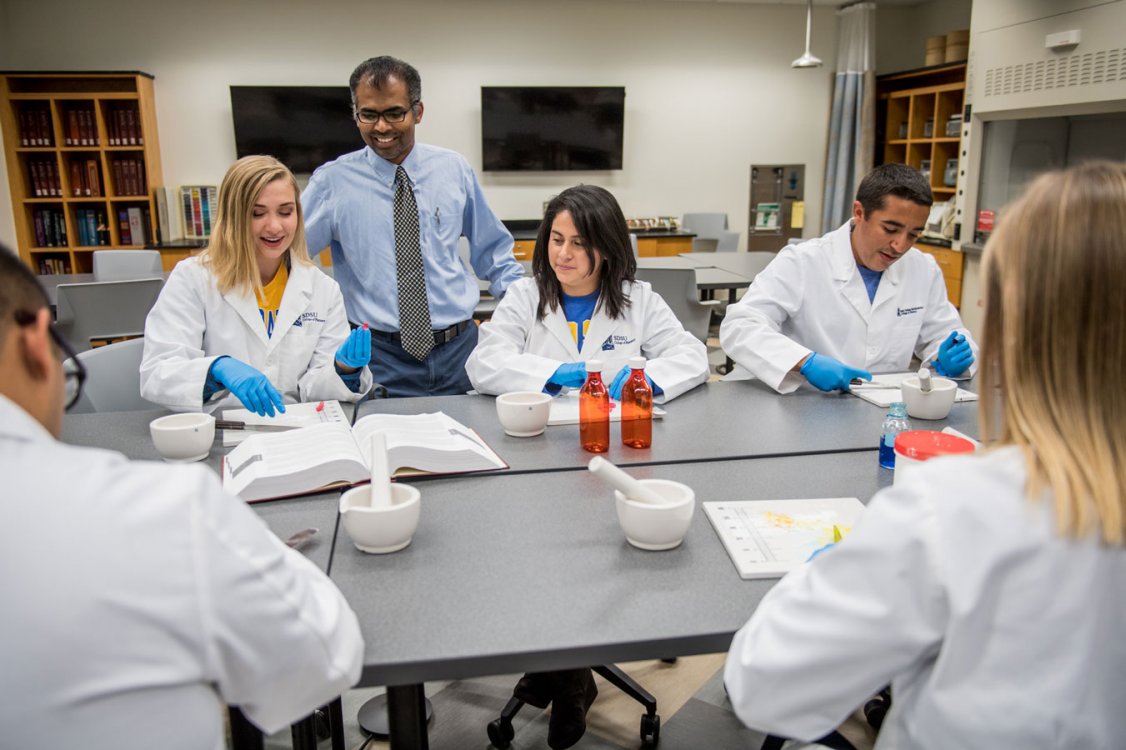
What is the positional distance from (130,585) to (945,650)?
0.69 metres

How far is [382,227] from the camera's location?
2.37 metres

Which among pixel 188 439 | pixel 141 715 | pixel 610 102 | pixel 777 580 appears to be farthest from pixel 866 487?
pixel 610 102

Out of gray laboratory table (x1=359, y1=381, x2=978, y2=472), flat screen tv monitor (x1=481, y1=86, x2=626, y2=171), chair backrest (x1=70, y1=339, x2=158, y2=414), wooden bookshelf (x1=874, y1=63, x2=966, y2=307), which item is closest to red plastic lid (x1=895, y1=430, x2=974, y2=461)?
gray laboratory table (x1=359, y1=381, x2=978, y2=472)

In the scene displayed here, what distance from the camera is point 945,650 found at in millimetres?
687

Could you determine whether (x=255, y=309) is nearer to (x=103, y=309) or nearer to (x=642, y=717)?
(x=642, y=717)

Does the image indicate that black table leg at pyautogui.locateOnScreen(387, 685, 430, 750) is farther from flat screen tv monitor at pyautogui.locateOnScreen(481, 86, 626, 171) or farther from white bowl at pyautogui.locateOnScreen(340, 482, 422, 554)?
flat screen tv monitor at pyautogui.locateOnScreen(481, 86, 626, 171)

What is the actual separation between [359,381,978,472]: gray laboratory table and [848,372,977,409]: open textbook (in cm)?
3

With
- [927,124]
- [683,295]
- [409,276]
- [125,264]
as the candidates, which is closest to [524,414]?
[409,276]

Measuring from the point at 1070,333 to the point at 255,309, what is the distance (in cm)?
172

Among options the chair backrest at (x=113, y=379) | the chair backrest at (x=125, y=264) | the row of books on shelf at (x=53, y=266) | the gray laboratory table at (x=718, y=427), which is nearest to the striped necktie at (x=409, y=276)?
the gray laboratory table at (x=718, y=427)

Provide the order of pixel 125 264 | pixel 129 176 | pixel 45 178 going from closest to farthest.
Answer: pixel 125 264 < pixel 45 178 < pixel 129 176

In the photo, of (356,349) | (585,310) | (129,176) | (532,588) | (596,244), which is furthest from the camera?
(129,176)

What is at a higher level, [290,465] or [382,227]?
[382,227]

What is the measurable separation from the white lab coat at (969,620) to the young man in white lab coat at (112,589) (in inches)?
20.1
